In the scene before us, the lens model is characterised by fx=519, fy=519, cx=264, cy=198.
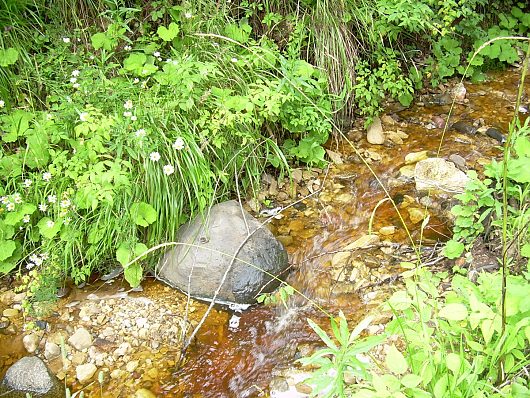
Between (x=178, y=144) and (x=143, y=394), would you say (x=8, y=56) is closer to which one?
(x=178, y=144)

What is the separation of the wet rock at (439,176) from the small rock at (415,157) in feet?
0.61

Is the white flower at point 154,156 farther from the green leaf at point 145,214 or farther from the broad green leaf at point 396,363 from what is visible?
the broad green leaf at point 396,363

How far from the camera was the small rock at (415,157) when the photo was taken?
3.70 meters

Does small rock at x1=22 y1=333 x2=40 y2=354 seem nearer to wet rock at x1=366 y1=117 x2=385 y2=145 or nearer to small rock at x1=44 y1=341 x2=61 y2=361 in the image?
small rock at x1=44 y1=341 x2=61 y2=361

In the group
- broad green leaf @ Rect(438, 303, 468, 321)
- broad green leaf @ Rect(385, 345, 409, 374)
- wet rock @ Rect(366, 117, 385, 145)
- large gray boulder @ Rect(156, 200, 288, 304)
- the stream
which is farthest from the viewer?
wet rock @ Rect(366, 117, 385, 145)

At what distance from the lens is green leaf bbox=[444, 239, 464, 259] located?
8.47ft

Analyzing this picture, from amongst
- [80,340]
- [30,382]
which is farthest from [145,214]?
[30,382]

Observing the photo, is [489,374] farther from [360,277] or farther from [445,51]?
[445,51]

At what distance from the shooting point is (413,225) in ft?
10.5

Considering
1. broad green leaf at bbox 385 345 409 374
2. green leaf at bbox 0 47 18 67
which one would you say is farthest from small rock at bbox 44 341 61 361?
broad green leaf at bbox 385 345 409 374

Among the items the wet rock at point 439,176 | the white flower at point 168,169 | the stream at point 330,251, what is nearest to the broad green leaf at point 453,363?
the stream at point 330,251

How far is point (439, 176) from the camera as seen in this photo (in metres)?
3.41

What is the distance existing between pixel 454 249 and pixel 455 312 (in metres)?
1.12

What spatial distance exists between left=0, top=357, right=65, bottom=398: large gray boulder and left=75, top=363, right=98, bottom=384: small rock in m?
0.10
